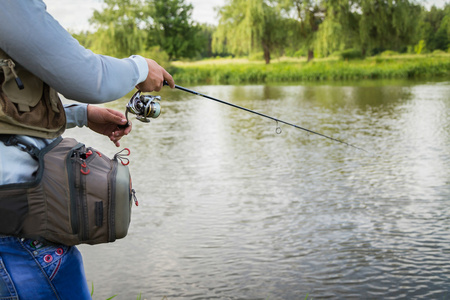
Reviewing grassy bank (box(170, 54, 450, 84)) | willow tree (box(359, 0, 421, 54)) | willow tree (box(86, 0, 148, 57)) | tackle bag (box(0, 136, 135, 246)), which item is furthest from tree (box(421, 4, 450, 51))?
tackle bag (box(0, 136, 135, 246))

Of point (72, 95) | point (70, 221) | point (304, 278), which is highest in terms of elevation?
point (72, 95)

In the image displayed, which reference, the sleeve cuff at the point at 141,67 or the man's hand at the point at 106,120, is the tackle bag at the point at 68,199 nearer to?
the sleeve cuff at the point at 141,67

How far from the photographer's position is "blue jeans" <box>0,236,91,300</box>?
1.18 m

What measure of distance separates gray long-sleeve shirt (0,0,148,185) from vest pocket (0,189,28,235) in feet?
0.10

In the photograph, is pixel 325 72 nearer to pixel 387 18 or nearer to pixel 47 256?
pixel 387 18

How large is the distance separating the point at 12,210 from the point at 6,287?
17 cm

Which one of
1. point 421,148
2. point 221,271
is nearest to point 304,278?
point 221,271

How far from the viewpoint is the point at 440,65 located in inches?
924

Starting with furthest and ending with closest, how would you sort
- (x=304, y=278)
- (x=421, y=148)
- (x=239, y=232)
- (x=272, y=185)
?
(x=421, y=148)
(x=272, y=185)
(x=239, y=232)
(x=304, y=278)

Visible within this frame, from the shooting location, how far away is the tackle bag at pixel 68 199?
118 centimetres

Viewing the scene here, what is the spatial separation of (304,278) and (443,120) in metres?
7.18

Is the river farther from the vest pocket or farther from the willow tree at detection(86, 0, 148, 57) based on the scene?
the willow tree at detection(86, 0, 148, 57)

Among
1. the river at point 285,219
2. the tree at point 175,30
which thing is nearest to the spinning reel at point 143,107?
the river at point 285,219

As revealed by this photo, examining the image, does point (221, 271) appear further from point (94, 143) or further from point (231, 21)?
point (231, 21)
